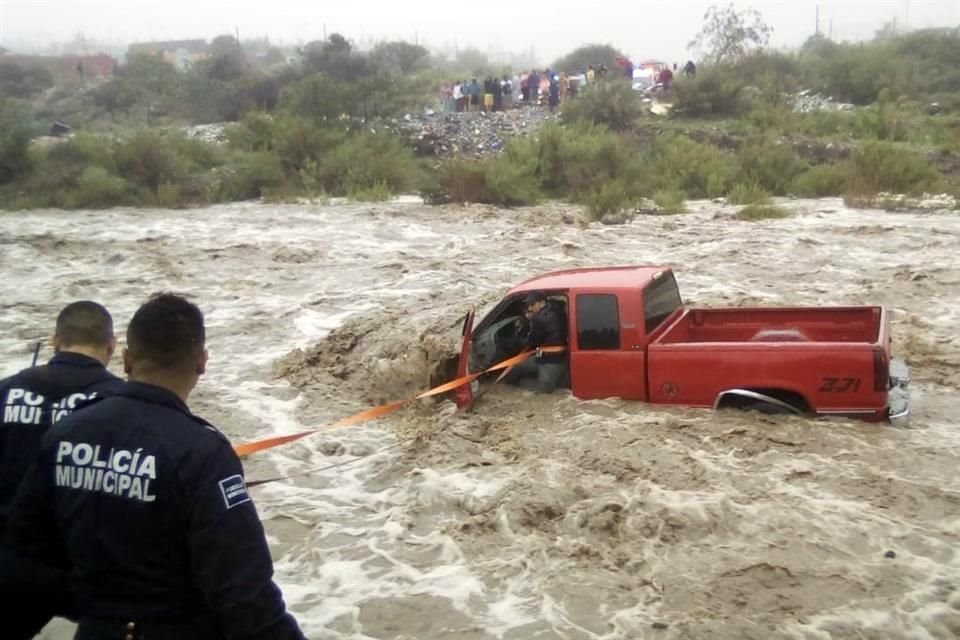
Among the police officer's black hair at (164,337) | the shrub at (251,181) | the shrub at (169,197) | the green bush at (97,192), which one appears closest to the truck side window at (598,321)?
the police officer's black hair at (164,337)

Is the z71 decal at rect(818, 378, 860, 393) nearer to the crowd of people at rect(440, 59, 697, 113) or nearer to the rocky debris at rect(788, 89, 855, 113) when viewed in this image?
the rocky debris at rect(788, 89, 855, 113)

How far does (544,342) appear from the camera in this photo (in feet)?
27.0

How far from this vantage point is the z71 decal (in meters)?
7.25

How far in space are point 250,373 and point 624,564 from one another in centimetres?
637

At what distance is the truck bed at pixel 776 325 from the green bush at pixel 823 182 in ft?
52.3

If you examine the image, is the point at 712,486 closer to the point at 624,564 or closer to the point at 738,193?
the point at 624,564

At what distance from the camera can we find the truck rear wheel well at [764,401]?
7.45m

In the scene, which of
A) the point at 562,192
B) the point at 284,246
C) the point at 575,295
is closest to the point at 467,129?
the point at 562,192

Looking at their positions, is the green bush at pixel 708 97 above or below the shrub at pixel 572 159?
above

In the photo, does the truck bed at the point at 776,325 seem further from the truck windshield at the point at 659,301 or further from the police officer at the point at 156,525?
the police officer at the point at 156,525

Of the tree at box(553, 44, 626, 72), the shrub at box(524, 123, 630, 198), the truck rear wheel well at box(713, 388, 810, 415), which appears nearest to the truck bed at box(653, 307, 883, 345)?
the truck rear wheel well at box(713, 388, 810, 415)

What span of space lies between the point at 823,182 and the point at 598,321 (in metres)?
17.7

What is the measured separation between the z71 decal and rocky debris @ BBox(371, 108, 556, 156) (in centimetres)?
2105

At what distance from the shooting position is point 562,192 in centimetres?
2520
